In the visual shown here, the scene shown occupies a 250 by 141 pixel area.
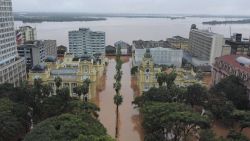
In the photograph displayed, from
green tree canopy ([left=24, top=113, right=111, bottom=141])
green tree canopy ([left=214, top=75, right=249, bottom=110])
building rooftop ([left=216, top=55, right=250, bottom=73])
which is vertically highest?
building rooftop ([left=216, top=55, right=250, bottom=73])

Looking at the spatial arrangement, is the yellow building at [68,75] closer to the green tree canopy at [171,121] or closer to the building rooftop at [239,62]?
the green tree canopy at [171,121]

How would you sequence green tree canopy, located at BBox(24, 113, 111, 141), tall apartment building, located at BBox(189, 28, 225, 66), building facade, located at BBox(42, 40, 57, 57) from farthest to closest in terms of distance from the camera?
building facade, located at BBox(42, 40, 57, 57) → tall apartment building, located at BBox(189, 28, 225, 66) → green tree canopy, located at BBox(24, 113, 111, 141)

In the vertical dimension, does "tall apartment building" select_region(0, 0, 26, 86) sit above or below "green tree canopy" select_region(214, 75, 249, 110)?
above

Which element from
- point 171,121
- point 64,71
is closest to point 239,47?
point 64,71

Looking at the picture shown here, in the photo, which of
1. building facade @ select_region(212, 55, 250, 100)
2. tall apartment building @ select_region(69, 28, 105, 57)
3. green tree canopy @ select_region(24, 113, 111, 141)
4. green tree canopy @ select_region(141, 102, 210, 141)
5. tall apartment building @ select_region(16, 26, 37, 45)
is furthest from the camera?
tall apartment building @ select_region(69, 28, 105, 57)

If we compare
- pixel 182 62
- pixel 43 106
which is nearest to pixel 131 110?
pixel 43 106

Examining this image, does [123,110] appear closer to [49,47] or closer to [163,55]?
[163,55]

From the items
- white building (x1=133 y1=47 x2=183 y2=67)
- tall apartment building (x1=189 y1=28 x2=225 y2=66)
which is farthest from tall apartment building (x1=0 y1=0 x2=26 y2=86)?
tall apartment building (x1=189 y1=28 x2=225 y2=66)

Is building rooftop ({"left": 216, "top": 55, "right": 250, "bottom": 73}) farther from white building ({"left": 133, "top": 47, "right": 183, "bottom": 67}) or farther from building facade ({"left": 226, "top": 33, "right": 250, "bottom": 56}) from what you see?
Result: building facade ({"left": 226, "top": 33, "right": 250, "bottom": 56})
